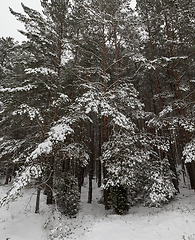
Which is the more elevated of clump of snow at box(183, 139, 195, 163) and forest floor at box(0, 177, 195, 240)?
clump of snow at box(183, 139, 195, 163)

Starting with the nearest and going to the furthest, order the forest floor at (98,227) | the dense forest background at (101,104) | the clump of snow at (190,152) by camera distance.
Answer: the forest floor at (98,227)
the clump of snow at (190,152)
the dense forest background at (101,104)

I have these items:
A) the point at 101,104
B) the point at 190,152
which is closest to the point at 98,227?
the point at 190,152

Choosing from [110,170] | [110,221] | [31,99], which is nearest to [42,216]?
[110,221]

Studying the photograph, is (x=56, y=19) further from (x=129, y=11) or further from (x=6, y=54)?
(x=6, y=54)

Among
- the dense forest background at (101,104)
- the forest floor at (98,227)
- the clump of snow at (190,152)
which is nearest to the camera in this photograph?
the forest floor at (98,227)

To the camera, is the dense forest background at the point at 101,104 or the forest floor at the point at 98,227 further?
the dense forest background at the point at 101,104

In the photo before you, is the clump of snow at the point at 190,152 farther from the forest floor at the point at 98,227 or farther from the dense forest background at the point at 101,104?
the forest floor at the point at 98,227

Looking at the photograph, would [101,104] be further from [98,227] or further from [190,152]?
[98,227]

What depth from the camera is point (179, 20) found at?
1180cm

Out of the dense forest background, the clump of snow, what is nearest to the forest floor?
the dense forest background

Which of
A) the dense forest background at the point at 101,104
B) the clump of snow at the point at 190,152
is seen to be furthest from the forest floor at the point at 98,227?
the clump of snow at the point at 190,152

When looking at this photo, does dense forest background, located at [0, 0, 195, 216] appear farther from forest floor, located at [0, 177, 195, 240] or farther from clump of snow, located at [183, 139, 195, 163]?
forest floor, located at [0, 177, 195, 240]

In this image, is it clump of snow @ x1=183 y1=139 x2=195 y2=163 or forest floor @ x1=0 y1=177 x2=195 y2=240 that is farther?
clump of snow @ x1=183 y1=139 x2=195 y2=163

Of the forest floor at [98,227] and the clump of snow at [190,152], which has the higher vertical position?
the clump of snow at [190,152]
